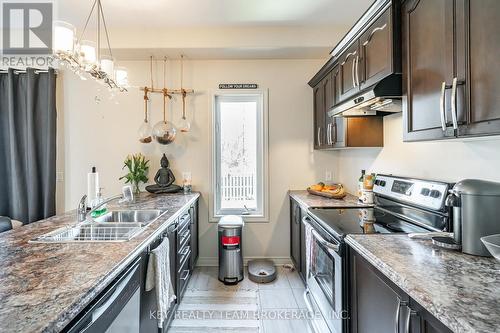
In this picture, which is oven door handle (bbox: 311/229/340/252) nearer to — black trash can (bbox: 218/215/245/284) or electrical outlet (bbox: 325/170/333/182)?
black trash can (bbox: 218/215/245/284)

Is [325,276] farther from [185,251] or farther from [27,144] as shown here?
[27,144]

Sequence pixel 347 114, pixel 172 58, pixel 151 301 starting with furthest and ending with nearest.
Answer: pixel 172 58 < pixel 347 114 < pixel 151 301

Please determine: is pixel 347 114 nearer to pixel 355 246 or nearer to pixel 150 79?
pixel 355 246

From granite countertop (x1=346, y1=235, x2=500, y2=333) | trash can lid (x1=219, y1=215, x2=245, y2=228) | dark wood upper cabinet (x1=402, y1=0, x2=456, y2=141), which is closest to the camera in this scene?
granite countertop (x1=346, y1=235, x2=500, y2=333)

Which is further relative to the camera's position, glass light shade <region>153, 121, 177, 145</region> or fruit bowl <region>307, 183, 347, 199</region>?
glass light shade <region>153, 121, 177, 145</region>

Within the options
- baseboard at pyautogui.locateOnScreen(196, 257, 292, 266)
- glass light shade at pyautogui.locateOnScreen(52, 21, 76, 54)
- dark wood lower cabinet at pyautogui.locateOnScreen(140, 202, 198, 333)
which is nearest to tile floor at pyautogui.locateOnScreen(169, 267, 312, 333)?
dark wood lower cabinet at pyautogui.locateOnScreen(140, 202, 198, 333)

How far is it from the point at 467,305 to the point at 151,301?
1500mm

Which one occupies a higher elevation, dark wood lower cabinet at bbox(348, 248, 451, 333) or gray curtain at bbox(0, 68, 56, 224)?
gray curtain at bbox(0, 68, 56, 224)

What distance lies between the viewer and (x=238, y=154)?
136 inches

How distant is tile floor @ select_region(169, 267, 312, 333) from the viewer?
2.11m

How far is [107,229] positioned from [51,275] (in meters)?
0.88

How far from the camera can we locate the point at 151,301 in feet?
5.12

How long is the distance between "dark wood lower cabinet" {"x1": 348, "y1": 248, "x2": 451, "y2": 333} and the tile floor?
0.85 m

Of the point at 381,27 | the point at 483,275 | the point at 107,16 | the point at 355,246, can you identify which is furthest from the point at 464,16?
the point at 107,16
